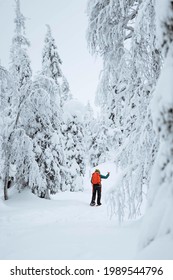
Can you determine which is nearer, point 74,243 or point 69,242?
point 74,243

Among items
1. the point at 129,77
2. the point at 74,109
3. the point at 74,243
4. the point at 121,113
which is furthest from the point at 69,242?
the point at 74,109

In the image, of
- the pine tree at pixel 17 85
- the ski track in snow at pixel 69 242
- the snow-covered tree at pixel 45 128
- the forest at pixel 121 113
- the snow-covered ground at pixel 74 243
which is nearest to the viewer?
the forest at pixel 121 113

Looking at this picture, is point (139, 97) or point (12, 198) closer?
point (139, 97)

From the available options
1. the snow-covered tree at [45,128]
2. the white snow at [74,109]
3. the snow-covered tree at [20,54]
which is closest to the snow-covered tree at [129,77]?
the snow-covered tree at [45,128]

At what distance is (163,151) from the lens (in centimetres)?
285

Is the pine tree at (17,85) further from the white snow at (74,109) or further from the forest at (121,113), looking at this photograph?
the white snow at (74,109)

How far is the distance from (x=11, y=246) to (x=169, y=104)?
443 centimetres

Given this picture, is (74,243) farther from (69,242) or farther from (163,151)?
(163,151)

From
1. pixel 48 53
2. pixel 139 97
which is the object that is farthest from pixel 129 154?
pixel 48 53

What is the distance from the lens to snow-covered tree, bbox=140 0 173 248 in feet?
9.00

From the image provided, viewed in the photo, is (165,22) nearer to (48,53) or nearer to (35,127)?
(35,127)

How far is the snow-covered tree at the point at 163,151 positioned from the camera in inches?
108

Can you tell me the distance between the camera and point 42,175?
557 inches

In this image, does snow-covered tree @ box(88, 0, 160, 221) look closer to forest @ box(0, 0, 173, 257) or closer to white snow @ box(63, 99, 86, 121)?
forest @ box(0, 0, 173, 257)
